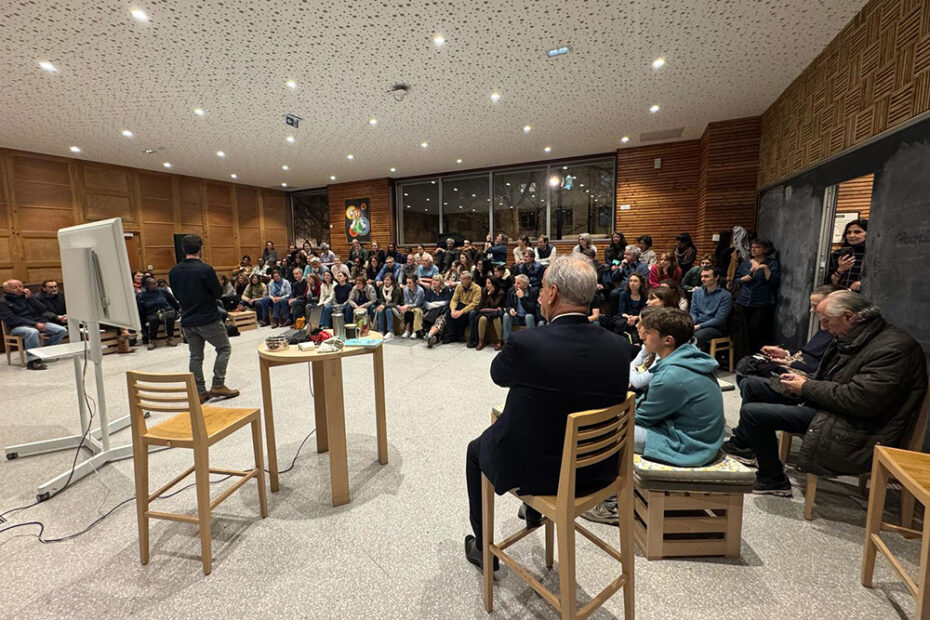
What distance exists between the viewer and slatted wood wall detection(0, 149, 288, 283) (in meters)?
8.00

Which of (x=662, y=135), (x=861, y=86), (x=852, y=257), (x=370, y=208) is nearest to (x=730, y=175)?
(x=662, y=135)

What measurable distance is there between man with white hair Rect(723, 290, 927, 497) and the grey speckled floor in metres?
0.38

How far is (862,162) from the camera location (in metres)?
3.38

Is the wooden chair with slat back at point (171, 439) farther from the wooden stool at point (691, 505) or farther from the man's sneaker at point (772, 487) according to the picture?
the man's sneaker at point (772, 487)

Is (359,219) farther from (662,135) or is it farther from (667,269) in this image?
(667,269)

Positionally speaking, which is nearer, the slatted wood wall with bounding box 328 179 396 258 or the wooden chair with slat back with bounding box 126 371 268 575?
the wooden chair with slat back with bounding box 126 371 268 575

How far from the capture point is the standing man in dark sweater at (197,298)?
3439mm

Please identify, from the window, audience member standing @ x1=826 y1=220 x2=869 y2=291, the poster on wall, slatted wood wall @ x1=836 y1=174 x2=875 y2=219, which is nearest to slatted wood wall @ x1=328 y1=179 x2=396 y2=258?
the poster on wall

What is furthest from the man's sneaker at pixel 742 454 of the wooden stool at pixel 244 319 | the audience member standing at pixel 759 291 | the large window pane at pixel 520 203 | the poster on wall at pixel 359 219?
the poster on wall at pixel 359 219

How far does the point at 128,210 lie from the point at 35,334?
17.4ft

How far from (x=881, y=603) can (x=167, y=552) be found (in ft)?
10.0

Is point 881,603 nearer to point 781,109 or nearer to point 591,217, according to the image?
point 781,109

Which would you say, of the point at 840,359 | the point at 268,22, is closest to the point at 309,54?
the point at 268,22

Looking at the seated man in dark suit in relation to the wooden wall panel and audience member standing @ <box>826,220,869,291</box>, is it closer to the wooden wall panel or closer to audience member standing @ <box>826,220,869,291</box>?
audience member standing @ <box>826,220,869,291</box>
